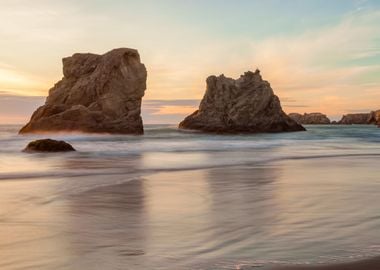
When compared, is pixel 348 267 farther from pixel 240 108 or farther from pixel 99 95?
pixel 240 108

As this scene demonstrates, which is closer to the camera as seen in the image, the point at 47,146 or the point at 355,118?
the point at 47,146

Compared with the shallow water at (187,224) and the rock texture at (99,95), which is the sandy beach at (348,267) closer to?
the shallow water at (187,224)

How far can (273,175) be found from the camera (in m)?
12.4

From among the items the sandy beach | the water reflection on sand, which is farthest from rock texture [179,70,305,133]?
the sandy beach

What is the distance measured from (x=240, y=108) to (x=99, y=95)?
81.5 ft

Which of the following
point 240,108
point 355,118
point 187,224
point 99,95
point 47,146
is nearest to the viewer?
point 187,224

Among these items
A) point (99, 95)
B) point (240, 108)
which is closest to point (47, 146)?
point (99, 95)

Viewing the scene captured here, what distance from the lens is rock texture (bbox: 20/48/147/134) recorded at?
50719 mm

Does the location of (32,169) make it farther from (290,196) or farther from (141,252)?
(141,252)

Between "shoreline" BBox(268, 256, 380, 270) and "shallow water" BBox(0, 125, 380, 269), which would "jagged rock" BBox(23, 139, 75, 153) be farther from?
"shoreline" BBox(268, 256, 380, 270)

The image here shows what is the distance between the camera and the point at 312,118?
580 ft

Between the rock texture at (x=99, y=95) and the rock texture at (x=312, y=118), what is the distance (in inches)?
4985

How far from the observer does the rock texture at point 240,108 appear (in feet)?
232

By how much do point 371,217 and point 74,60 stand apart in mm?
56001
